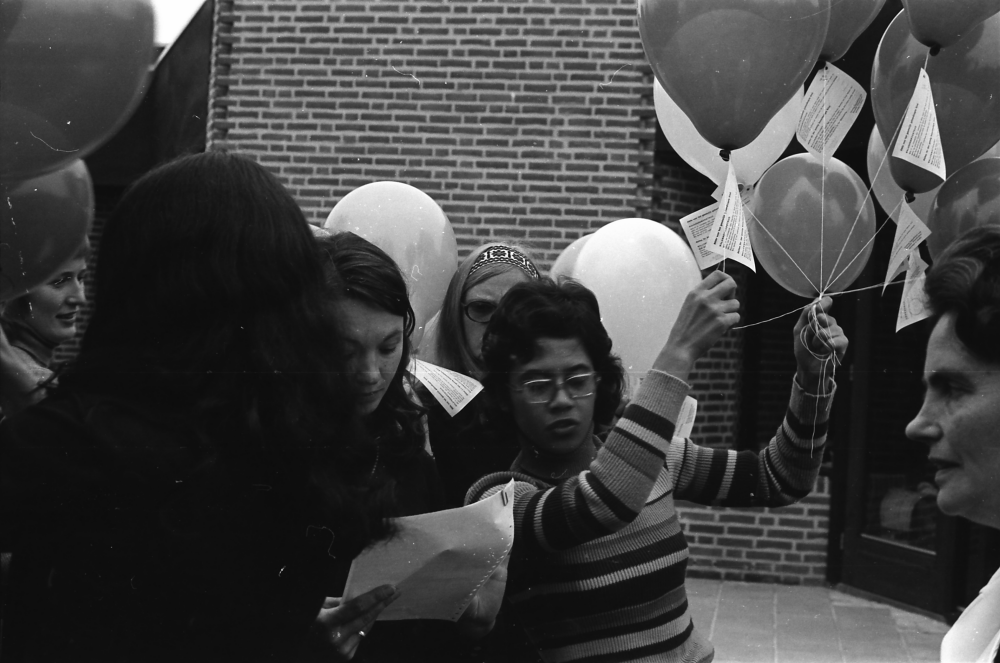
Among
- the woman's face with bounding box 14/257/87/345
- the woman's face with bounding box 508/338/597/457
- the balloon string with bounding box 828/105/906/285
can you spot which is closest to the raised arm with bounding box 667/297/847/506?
the balloon string with bounding box 828/105/906/285

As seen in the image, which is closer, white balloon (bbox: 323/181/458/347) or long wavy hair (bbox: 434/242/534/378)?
long wavy hair (bbox: 434/242/534/378)

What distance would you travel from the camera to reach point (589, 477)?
4.13ft

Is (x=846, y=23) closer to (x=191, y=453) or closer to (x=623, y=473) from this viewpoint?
(x=623, y=473)

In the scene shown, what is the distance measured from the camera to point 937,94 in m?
1.59

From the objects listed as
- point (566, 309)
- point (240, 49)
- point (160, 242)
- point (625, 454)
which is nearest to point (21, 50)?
point (160, 242)

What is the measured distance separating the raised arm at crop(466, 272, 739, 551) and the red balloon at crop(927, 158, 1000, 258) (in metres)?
0.53

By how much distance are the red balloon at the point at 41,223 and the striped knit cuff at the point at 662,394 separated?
761mm

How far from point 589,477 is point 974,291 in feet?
1.70

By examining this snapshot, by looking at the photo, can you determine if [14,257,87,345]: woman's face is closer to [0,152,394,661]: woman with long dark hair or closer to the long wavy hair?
[0,152,394,661]: woman with long dark hair

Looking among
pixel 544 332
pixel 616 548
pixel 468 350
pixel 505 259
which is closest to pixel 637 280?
pixel 505 259

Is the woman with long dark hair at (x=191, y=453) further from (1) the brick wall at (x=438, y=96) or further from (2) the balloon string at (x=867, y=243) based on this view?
(2) the balloon string at (x=867, y=243)

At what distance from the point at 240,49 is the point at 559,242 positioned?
743mm

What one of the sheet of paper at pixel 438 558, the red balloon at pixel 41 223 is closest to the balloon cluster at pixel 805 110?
the sheet of paper at pixel 438 558

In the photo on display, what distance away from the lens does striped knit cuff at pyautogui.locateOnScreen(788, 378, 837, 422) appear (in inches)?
57.7
